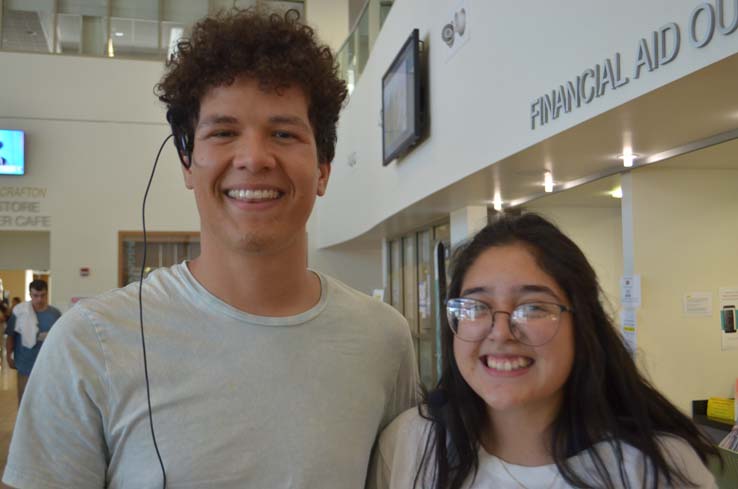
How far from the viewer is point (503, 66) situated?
4.19 meters

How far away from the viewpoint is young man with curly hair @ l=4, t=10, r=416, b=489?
3.81 ft

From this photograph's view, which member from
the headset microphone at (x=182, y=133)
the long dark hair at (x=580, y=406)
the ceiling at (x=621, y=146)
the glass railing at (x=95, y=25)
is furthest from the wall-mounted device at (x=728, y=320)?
the glass railing at (x=95, y=25)

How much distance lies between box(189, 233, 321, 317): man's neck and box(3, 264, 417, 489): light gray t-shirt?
0.03 metres

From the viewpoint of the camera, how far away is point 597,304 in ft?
4.66

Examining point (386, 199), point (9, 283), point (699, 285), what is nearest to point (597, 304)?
point (699, 285)

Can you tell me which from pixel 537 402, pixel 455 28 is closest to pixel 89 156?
pixel 455 28

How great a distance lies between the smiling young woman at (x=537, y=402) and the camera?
1.29 m

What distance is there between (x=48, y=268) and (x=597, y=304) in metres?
13.0

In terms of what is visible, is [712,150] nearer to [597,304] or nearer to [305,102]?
[597,304]

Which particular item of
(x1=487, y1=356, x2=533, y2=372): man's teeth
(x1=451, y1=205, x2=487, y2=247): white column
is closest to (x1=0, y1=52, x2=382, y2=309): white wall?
(x1=451, y1=205, x2=487, y2=247): white column

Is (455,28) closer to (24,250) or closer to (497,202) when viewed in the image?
(497,202)

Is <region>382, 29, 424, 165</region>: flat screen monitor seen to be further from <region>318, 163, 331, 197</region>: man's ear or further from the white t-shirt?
the white t-shirt

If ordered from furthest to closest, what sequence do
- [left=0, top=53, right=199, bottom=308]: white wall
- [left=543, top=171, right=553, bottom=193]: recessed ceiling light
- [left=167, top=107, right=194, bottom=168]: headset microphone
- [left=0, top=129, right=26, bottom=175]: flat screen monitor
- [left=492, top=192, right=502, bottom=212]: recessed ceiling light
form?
[left=0, top=53, right=199, bottom=308]: white wall → [left=0, top=129, right=26, bottom=175]: flat screen monitor → [left=492, top=192, right=502, bottom=212]: recessed ceiling light → [left=543, top=171, right=553, bottom=193]: recessed ceiling light → [left=167, top=107, right=194, bottom=168]: headset microphone

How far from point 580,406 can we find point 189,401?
0.82 meters
